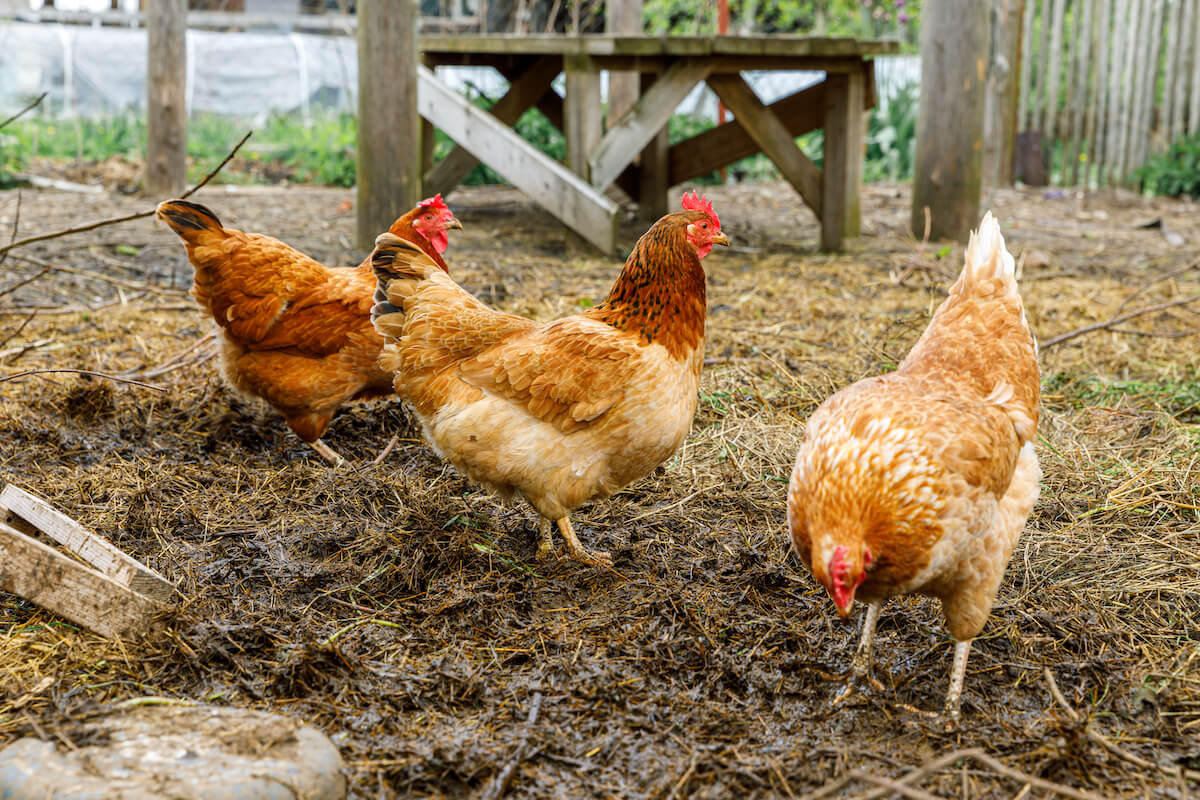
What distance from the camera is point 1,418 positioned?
12.3 feet

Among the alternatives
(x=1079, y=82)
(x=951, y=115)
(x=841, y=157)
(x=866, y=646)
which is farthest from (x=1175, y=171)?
(x=866, y=646)

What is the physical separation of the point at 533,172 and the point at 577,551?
168 inches

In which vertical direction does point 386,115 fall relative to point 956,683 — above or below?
above

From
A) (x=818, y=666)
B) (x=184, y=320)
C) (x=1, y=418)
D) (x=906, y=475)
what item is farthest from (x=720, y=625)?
(x=184, y=320)

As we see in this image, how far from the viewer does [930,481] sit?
213 cm

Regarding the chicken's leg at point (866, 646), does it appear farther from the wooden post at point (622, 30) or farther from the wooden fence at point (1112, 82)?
the wooden fence at point (1112, 82)

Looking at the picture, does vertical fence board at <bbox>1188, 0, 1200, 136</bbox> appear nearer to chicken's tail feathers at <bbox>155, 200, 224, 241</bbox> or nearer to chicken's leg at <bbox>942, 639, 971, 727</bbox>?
chicken's leg at <bbox>942, 639, 971, 727</bbox>

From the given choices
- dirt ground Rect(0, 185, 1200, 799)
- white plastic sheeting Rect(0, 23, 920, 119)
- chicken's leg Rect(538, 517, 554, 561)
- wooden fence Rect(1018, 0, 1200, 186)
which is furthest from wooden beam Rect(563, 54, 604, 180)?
wooden fence Rect(1018, 0, 1200, 186)

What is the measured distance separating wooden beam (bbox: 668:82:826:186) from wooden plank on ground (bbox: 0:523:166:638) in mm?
6039

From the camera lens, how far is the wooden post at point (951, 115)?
6.98 m

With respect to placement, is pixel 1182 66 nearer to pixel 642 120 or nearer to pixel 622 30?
pixel 622 30

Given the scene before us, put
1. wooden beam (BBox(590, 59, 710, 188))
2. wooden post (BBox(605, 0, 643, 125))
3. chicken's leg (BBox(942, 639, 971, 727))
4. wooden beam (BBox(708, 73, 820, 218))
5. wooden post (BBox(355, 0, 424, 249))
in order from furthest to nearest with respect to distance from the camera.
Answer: wooden post (BBox(605, 0, 643, 125)), wooden beam (BBox(708, 73, 820, 218)), wooden beam (BBox(590, 59, 710, 188)), wooden post (BBox(355, 0, 424, 249)), chicken's leg (BBox(942, 639, 971, 727))

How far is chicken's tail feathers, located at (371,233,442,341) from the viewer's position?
3.24 meters

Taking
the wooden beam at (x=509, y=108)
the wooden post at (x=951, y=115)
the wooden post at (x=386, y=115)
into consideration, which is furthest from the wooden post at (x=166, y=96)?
the wooden post at (x=951, y=115)
